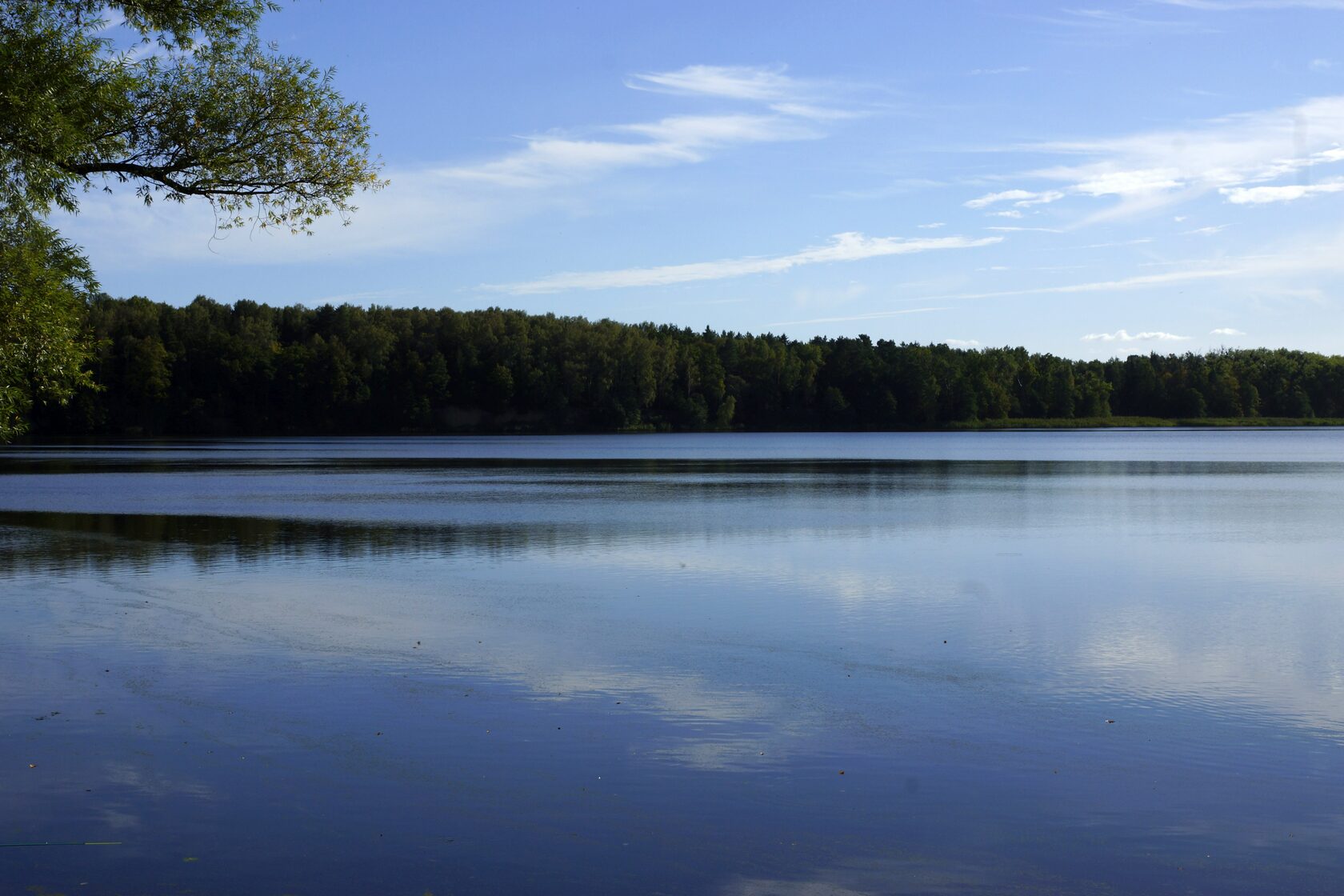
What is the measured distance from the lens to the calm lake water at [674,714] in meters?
6.71

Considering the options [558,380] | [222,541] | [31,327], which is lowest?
[222,541]

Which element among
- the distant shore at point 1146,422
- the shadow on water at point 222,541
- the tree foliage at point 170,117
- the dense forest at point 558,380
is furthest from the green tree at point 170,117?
the distant shore at point 1146,422

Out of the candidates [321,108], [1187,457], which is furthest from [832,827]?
[1187,457]

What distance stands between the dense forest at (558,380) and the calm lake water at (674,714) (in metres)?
105

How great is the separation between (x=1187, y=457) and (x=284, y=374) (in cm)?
9580

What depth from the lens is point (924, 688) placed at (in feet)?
35.2

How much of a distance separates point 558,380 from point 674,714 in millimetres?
134472

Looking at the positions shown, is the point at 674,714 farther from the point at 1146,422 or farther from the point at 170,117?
Result: the point at 1146,422

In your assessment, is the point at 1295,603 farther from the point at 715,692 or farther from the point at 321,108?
the point at 321,108

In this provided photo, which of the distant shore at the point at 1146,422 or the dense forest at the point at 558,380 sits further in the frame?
the distant shore at the point at 1146,422

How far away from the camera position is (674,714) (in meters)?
9.80

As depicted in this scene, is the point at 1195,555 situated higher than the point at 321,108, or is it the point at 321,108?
the point at 321,108

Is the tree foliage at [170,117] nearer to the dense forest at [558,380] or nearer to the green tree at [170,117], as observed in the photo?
the green tree at [170,117]

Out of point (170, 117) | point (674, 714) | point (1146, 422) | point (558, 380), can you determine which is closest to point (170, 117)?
point (170, 117)
